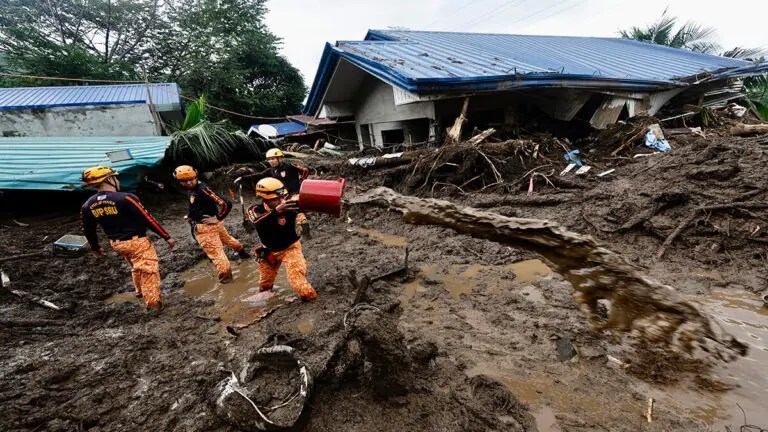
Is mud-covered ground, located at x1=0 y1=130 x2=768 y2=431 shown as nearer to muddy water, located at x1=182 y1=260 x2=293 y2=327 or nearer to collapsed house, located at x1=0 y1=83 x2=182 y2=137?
muddy water, located at x1=182 y1=260 x2=293 y2=327

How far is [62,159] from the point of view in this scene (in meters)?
6.94

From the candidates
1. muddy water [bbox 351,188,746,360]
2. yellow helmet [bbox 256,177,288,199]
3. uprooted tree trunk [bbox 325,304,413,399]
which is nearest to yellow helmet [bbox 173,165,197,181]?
yellow helmet [bbox 256,177,288,199]

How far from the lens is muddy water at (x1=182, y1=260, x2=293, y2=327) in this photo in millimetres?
3717

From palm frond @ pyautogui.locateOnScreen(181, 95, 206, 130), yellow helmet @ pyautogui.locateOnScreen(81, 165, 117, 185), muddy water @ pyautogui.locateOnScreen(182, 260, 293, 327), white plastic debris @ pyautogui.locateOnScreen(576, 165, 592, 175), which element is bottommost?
muddy water @ pyautogui.locateOnScreen(182, 260, 293, 327)

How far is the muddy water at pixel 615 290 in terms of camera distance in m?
2.41

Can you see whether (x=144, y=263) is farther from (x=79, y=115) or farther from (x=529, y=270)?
(x=79, y=115)

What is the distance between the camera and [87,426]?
219cm

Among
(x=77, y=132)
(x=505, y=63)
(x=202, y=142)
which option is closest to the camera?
(x=505, y=63)

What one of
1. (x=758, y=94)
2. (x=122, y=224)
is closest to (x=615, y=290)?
(x=122, y=224)

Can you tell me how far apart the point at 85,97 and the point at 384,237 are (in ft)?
38.3

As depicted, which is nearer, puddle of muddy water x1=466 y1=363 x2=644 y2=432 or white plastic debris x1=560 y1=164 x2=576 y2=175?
puddle of muddy water x1=466 y1=363 x2=644 y2=432

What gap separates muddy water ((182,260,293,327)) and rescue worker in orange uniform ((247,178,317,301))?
434mm

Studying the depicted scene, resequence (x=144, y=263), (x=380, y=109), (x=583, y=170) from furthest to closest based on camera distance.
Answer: (x=380, y=109) < (x=583, y=170) < (x=144, y=263)

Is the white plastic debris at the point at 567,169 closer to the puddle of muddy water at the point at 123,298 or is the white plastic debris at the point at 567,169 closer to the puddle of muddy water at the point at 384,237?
the puddle of muddy water at the point at 384,237
